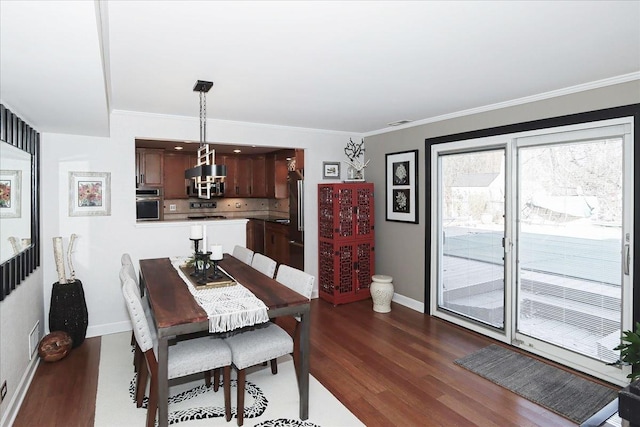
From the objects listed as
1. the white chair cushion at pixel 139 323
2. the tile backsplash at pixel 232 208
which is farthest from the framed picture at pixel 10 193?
the tile backsplash at pixel 232 208

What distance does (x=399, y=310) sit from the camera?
16.2 feet

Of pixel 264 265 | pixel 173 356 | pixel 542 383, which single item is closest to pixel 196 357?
pixel 173 356

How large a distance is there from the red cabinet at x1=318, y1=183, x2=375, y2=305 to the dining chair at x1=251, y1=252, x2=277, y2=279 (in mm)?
1597

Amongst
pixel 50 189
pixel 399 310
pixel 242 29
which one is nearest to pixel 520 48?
pixel 242 29

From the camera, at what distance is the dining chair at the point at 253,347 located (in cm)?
250

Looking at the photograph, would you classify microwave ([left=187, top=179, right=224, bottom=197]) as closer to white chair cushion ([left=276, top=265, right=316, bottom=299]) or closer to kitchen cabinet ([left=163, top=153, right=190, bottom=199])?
kitchen cabinet ([left=163, top=153, right=190, bottom=199])

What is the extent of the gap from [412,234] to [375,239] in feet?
Result: 2.41

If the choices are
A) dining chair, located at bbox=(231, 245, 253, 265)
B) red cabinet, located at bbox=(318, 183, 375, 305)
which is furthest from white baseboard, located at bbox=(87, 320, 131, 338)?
red cabinet, located at bbox=(318, 183, 375, 305)

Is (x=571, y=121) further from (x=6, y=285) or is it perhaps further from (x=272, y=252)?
(x=272, y=252)

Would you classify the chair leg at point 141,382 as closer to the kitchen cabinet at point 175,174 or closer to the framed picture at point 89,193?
the framed picture at point 89,193

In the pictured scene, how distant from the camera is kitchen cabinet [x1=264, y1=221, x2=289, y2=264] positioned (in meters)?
6.41

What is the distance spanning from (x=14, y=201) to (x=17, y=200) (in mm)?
96

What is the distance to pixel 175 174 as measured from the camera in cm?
693

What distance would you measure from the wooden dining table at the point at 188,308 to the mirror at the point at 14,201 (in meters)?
0.92
